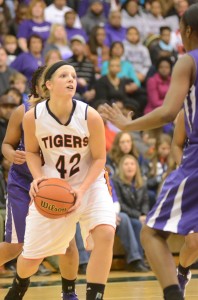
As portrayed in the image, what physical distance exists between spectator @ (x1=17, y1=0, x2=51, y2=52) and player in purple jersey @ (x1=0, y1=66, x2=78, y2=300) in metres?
8.10

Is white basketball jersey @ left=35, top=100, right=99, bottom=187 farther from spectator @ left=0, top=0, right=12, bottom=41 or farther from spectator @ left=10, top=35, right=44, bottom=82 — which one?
spectator @ left=0, top=0, right=12, bottom=41

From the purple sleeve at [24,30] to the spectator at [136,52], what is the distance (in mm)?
1992

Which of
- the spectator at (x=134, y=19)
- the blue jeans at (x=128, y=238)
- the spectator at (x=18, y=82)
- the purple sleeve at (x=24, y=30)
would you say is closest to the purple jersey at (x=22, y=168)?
the blue jeans at (x=128, y=238)

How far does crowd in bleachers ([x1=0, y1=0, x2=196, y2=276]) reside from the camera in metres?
10.6

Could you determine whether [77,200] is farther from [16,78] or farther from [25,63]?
[25,63]

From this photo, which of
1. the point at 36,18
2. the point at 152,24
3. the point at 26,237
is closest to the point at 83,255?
the point at 26,237

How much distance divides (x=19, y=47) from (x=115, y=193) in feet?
15.5

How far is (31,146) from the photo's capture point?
5.96 metres

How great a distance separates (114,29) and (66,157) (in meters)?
10.5

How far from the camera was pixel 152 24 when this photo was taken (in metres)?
17.0

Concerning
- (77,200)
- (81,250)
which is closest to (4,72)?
(81,250)

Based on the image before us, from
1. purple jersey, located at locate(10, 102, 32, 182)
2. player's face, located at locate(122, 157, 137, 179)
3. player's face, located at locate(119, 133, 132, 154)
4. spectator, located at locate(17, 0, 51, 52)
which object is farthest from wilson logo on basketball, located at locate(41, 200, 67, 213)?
spectator, located at locate(17, 0, 51, 52)

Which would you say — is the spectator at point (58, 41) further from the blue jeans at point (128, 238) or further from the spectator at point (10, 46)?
the blue jeans at point (128, 238)

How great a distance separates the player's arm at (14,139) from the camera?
253 inches
